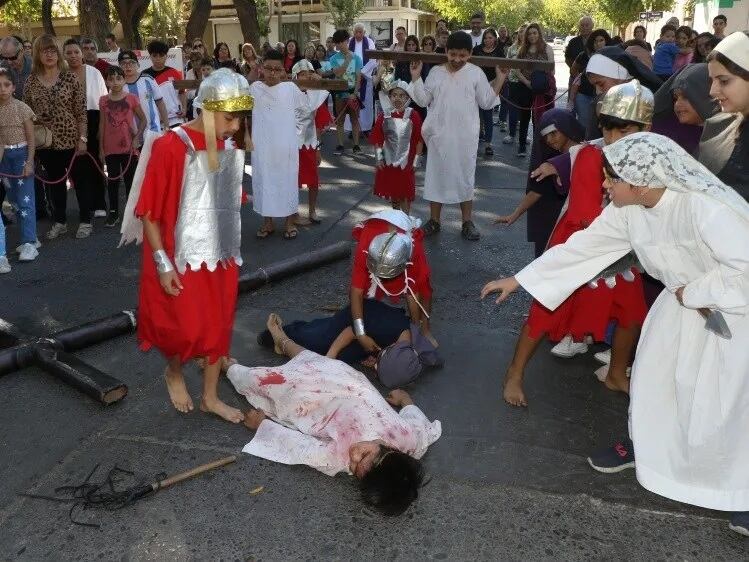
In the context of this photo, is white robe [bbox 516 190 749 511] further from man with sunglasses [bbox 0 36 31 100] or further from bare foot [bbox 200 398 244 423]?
man with sunglasses [bbox 0 36 31 100]

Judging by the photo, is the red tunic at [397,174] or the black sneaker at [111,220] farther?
the black sneaker at [111,220]

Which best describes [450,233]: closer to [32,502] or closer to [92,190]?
[92,190]

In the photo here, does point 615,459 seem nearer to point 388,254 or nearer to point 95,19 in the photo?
point 388,254

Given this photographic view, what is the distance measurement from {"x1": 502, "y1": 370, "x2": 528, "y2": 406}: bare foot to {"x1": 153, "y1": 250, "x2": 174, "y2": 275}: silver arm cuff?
77.4 inches

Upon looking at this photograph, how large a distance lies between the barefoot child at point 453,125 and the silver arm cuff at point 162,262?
415 cm

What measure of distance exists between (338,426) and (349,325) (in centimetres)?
116

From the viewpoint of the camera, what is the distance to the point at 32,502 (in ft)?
10.4

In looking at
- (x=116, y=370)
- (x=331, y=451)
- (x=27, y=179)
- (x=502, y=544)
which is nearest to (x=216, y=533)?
(x=331, y=451)

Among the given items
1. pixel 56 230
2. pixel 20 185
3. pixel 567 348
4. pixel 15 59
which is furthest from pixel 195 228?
pixel 15 59

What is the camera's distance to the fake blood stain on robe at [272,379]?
3.80 metres

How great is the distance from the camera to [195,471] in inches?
130

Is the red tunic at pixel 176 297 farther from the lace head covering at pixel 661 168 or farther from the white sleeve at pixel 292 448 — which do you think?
the lace head covering at pixel 661 168

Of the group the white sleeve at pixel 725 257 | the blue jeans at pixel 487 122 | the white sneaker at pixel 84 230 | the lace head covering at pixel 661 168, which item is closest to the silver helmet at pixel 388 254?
the lace head covering at pixel 661 168

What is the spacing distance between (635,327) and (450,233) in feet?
11.8
